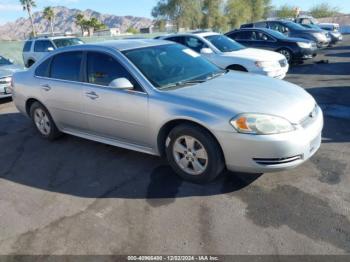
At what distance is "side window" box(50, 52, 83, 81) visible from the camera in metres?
4.89

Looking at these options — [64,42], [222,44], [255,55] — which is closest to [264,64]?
[255,55]

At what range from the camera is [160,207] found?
3570 millimetres

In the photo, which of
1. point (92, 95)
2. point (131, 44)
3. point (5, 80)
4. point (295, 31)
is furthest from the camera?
point (295, 31)

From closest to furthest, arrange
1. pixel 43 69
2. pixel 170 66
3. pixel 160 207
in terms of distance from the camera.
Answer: pixel 160 207 < pixel 170 66 < pixel 43 69

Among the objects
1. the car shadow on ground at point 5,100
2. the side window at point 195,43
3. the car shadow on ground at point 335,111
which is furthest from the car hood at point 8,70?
the car shadow on ground at point 335,111

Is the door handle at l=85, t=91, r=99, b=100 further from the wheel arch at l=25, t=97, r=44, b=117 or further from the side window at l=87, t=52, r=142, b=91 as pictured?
the wheel arch at l=25, t=97, r=44, b=117

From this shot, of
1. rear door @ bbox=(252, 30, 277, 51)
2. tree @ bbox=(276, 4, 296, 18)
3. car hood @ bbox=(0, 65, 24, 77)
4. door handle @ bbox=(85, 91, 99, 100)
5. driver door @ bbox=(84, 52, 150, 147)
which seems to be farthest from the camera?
tree @ bbox=(276, 4, 296, 18)

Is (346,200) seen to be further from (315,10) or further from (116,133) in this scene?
(315,10)

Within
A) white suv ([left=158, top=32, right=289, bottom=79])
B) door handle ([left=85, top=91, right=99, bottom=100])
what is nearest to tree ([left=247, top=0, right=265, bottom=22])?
white suv ([left=158, top=32, right=289, bottom=79])

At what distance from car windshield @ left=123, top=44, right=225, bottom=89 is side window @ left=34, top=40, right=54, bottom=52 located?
449 inches

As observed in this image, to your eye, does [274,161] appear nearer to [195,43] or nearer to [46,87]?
[46,87]

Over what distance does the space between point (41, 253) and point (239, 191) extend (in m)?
2.08

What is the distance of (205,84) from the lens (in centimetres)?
417

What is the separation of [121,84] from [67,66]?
147cm
